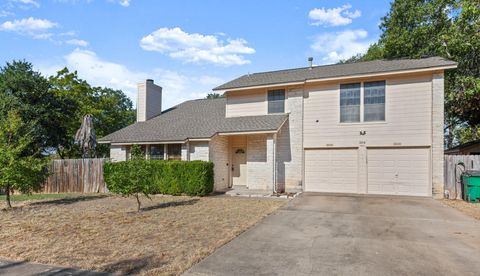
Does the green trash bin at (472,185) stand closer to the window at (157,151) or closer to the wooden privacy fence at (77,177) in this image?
the window at (157,151)

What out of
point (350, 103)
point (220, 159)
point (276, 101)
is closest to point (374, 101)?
point (350, 103)

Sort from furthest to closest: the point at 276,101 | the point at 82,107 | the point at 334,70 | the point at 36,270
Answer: the point at 82,107 < the point at 334,70 < the point at 276,101 < the point at 36,270

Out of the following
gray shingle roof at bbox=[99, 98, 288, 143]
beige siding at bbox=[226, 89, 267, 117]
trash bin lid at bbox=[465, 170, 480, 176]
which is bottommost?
trash bin lid at bbox=[465, 170, 480, 176]

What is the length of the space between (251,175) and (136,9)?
8.90 meters

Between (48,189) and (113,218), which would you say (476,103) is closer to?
(113,218)

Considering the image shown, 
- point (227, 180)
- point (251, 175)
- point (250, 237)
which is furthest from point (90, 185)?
point (250, 237)

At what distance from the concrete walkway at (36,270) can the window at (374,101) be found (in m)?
12.1

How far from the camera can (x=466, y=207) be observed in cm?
965

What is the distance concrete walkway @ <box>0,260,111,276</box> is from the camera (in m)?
4.16

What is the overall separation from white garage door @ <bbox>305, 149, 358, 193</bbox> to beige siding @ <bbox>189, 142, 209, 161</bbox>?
4.88 m

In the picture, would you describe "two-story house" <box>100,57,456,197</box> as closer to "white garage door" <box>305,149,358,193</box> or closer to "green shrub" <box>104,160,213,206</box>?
"white garage door" <box>305,149,358,193</box>

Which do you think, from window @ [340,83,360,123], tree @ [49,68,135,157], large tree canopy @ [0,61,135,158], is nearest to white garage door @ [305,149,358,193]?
window @ [340,83,360,123]

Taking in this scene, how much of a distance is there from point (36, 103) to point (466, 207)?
79.6 feet

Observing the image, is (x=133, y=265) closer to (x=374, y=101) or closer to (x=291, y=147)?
(x=291, y=147)
